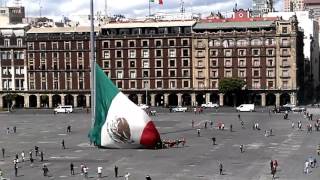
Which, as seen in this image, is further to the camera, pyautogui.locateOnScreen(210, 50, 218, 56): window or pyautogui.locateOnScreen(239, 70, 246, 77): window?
pyautogui.locateOnScreen(210, 50, 218, 56): window

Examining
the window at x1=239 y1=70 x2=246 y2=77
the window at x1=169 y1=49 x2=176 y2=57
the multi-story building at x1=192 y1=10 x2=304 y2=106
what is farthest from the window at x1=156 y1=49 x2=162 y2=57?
the window at x1=239 y1=70 x2=246 y2=77

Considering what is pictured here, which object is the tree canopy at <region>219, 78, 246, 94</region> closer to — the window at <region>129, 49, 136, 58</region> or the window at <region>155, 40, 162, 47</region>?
the window at <region>155, 40, 162, 47</region>

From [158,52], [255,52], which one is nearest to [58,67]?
[158,52]

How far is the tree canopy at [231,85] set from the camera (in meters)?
152

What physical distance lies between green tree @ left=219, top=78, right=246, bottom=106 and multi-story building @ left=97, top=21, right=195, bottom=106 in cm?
888

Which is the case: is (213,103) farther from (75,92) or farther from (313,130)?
(313,130)

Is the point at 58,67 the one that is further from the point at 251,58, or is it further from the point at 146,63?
the point at 251,58

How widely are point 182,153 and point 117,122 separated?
2706cm

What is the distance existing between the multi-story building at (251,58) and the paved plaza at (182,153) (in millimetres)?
34821

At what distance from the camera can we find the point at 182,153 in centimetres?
7656

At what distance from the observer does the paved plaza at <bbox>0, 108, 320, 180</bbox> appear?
63000 mm

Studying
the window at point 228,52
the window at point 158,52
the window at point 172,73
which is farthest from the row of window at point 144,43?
the window at point 228,52

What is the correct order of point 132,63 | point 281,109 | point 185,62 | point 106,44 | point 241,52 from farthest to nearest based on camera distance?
point 106,44 < point 132,63 < point 185,62 < point 241,52 < point 281,109

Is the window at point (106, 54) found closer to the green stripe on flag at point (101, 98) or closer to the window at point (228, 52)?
the window at point (228, 52)
